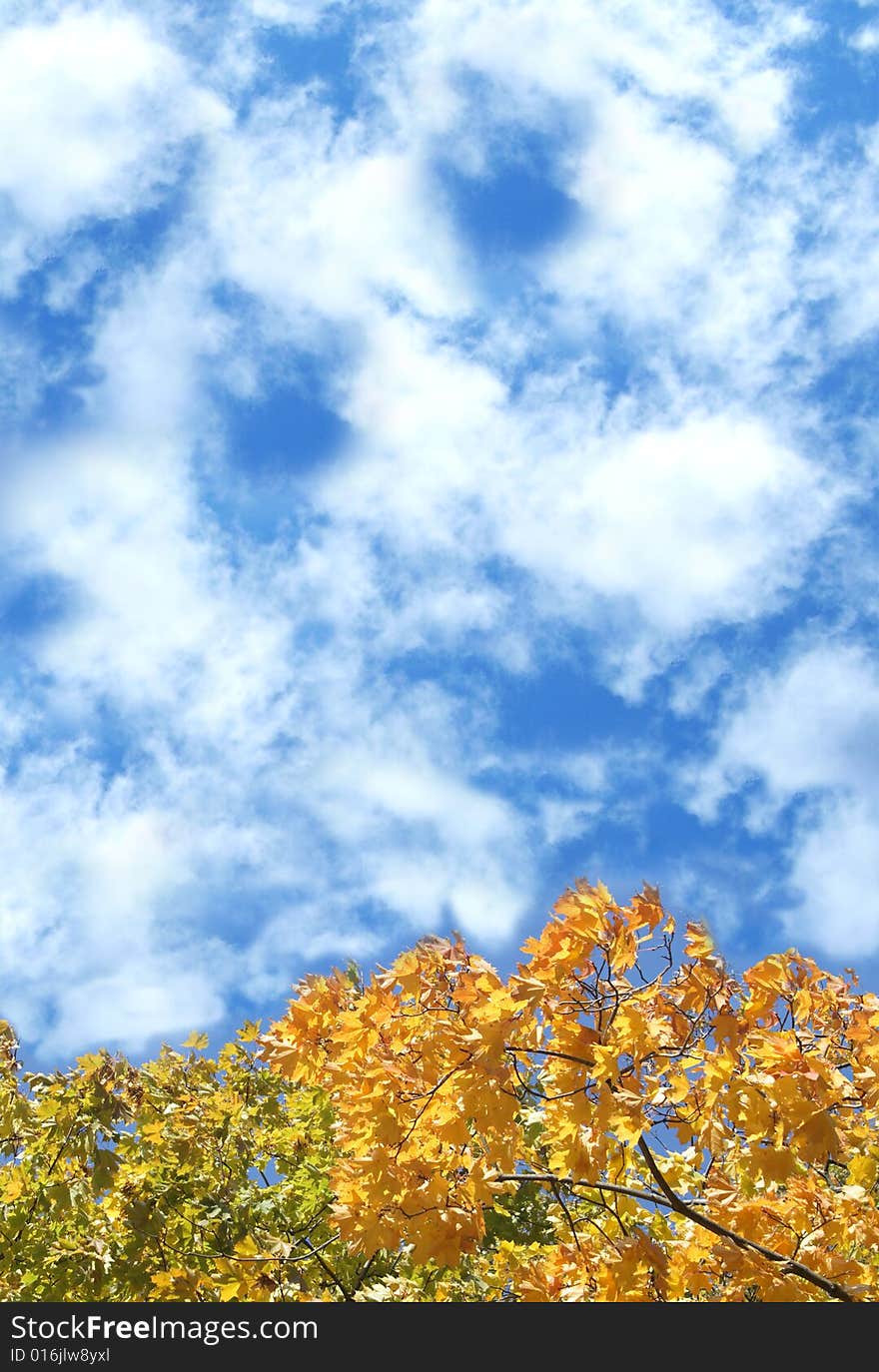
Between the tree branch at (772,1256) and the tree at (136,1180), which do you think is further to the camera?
the tree at (136,1180)

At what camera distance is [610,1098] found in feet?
15.2

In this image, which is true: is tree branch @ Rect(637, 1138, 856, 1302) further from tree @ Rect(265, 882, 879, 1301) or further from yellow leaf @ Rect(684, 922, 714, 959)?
yellow leaf @ Rect(684, 922, 714, 959)

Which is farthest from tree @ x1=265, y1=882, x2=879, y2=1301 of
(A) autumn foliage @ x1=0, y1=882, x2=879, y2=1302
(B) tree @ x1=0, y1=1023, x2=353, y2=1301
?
(B) tree @ x1=0, y1=1023, x2=353, y2=1301

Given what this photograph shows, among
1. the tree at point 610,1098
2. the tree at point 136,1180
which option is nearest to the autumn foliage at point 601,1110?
the tree at point 610,1098

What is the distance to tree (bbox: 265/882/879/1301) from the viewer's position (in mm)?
4730

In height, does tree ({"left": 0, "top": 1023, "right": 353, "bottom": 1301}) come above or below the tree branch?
above

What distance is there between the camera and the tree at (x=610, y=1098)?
15.5ft

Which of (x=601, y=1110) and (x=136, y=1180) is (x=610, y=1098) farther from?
(x=136, y=1180)

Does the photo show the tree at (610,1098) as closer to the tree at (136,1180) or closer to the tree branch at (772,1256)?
the tree branch at (772,1256)

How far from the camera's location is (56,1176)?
31.0 feet

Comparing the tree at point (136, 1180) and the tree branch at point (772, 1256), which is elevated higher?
the tree at point (136, 1180)

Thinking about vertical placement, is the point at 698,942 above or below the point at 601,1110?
above

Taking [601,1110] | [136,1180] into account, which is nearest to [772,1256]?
[601,1110]
